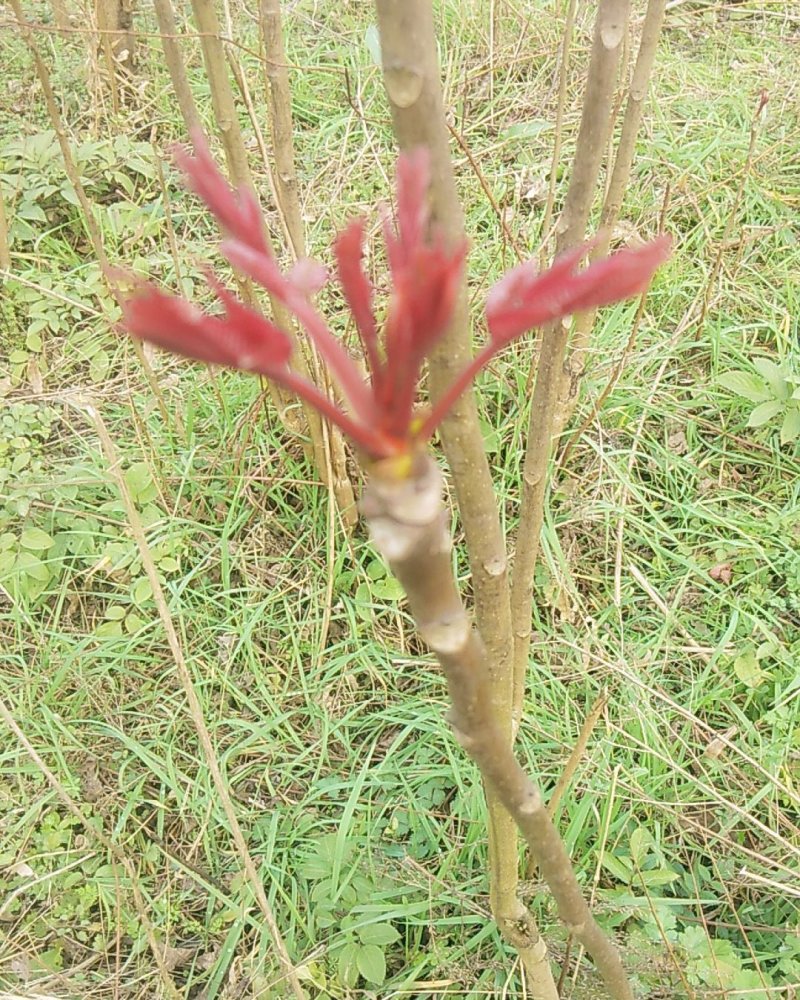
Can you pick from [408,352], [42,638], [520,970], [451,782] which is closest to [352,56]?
[42,638]

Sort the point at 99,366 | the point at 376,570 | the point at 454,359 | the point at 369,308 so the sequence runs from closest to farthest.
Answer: the point at 369,308
the point at 454,359
the point at 376,570
the point at 99,366

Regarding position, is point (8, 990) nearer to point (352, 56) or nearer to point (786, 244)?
point (786, 244)

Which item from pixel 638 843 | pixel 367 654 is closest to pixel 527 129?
pixel 367 654

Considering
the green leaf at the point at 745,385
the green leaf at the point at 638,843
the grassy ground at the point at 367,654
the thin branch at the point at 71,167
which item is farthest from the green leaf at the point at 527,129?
the green leaf at the point at 638,843

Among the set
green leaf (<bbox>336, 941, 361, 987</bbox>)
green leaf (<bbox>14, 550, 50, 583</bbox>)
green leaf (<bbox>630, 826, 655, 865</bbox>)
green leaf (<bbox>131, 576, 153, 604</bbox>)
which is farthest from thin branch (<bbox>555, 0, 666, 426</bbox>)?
green leaf (<bbox>14, 550, 50, 583</bbox>)

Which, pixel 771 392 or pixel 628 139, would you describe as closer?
pixel 628 139

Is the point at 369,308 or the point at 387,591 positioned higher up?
the point at 369,308

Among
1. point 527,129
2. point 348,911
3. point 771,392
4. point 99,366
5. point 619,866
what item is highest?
point 527,129

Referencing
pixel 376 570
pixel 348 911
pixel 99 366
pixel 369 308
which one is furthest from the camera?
pixel 99 366

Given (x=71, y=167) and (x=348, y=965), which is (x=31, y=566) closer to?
(x=71, y=167)
